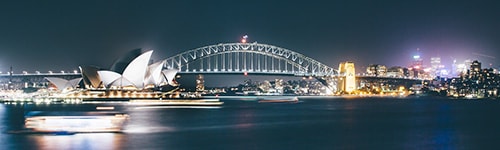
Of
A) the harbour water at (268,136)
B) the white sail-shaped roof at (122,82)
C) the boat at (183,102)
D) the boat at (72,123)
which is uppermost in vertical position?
the white sail-shaped roof at (122,82)

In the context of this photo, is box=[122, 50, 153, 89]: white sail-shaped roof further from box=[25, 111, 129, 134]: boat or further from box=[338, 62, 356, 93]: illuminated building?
box=[25, 111, 129, 134]: boat

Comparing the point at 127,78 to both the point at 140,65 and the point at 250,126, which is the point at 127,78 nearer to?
the point at 140,65

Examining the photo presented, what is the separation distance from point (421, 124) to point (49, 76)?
71.7 m

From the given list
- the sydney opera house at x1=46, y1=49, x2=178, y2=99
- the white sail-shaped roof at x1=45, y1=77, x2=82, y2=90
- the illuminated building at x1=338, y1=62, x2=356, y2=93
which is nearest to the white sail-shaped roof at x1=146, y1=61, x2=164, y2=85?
the sydney opera house at x1=46, y1=49, x2=178, y2=99

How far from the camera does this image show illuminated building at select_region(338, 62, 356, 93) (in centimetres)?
11106

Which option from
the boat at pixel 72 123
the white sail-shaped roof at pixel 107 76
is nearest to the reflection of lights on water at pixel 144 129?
the boat at pixel 72 123

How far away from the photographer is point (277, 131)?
105ft

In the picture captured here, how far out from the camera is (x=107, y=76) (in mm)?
78562

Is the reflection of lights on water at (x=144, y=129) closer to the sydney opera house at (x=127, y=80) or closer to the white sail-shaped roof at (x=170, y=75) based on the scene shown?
the sydney opera house at (x=127, y=80)

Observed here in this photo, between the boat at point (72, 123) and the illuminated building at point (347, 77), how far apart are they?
83909 millimetres

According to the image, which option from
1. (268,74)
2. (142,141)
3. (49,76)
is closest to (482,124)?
(142,141)

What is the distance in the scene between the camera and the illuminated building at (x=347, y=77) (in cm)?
11106

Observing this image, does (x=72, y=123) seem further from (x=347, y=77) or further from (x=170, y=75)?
(x=347, y=77)

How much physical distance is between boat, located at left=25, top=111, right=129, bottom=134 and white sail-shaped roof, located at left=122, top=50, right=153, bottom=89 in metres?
44.2
